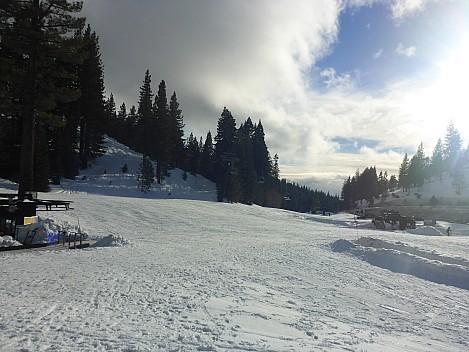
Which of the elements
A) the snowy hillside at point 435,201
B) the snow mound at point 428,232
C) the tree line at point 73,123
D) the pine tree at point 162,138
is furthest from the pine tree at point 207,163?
the snow mound at point 428,232

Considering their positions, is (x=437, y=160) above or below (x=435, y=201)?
above

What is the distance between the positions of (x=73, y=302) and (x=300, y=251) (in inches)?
439

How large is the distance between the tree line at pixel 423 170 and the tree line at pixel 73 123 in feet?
88.7

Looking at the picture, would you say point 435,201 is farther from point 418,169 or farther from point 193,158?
point 193,158

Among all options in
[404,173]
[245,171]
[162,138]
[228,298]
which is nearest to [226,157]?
[245,171]

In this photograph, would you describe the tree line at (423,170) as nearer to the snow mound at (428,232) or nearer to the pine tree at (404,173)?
the pine tree at (404,173)

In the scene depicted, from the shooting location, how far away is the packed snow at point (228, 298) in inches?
193

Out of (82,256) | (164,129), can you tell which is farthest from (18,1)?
(164,129)

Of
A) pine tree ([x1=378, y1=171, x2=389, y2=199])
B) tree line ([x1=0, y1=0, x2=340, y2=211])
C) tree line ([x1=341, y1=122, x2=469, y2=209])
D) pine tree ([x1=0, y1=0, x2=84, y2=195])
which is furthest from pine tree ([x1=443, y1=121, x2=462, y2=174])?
pine tree ([x1=0, y1=0, x2=84, y2=195])

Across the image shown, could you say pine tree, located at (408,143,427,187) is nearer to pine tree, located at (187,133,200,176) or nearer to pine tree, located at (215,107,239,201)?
pine tree, located at (215,107,239,201)

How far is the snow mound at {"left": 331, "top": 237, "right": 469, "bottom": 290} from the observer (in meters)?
11.1

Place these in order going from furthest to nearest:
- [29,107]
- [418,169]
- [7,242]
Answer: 1. [418,169]
2. [29,107]
3. [7,242]

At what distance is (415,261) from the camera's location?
12.5 metres

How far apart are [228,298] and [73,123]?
39.4 metres
